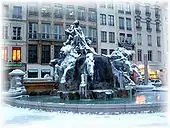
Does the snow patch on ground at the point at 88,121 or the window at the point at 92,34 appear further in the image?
the window at the point at 92,34

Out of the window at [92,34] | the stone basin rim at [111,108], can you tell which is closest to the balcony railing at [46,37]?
the window at [92,34]

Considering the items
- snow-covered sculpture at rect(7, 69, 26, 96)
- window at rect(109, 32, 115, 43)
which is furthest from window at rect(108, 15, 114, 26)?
snow-covered sculpture at rect(7, 69, 26, 96)

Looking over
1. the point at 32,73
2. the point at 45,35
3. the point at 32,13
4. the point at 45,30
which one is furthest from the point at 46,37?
the point at 32,73

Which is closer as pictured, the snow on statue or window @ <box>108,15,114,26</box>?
the snow on statue

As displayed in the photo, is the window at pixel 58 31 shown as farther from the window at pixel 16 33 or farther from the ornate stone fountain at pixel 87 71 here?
the ornate stone fountain at pixel 87 71

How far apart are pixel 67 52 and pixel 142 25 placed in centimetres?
1788

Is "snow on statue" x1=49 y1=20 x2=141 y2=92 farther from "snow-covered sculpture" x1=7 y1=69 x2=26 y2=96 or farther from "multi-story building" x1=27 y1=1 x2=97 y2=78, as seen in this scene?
"multi-story building" x1=27 y1=1 x2=97 y2=78

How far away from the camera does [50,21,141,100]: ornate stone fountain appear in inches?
378

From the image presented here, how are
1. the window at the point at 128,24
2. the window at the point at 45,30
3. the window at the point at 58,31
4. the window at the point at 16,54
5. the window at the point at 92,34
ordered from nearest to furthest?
the window at the point at 16,54 < the window at the point at 45,30 < the window at the point at 58,31 < the window at the point at 92,34 < the window at the point at 128,24

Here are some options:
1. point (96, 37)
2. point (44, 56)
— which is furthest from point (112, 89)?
point (96, 37)

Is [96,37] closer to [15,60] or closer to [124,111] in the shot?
[15,60]

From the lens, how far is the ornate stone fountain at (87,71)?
9594 millimetres

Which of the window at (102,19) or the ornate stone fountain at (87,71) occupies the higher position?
the window at (102,19)

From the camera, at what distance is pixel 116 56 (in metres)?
10.7
